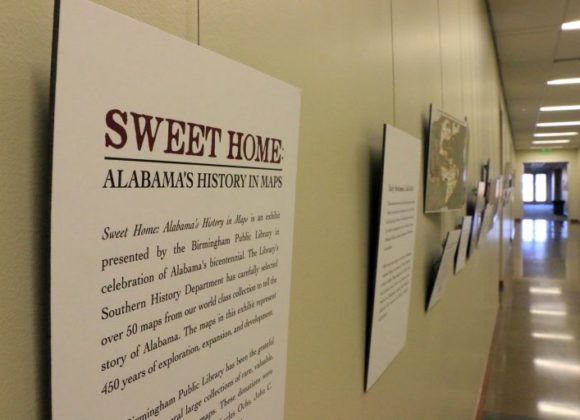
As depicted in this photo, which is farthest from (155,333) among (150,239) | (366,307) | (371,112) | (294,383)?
(371,112)

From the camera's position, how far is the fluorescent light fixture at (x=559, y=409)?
3.83 m

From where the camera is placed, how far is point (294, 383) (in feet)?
3.10

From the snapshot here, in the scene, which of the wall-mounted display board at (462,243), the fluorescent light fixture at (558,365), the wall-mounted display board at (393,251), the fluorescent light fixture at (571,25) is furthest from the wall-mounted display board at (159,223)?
the fluorescent light fixture at (571,25)

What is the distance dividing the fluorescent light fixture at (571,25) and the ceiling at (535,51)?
0.07 metres

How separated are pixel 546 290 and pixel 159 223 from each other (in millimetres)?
8844

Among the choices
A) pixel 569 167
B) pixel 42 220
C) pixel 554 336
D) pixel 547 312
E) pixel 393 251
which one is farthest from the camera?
pixel 569 167

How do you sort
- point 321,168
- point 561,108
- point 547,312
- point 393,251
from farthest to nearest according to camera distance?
1. point 561,108
2. point 547,312
3. point 393,251
4. point 321,168

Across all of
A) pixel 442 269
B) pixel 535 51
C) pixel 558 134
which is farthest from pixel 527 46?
pixel 558 134

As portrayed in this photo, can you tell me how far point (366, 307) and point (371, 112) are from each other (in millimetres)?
553

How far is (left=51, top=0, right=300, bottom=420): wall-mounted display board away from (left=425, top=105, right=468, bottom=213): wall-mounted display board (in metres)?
1.35

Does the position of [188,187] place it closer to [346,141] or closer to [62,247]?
[62,247]

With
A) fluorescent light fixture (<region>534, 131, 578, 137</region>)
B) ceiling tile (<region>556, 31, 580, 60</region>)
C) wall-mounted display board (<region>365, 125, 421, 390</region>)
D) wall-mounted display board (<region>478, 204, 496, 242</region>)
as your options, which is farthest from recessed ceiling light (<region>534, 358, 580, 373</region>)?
fluorescent light fixture (<region>534, 131, 578, 137</region>)

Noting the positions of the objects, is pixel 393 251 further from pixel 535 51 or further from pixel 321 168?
pixel 535 51

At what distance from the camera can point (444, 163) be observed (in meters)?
2.21
